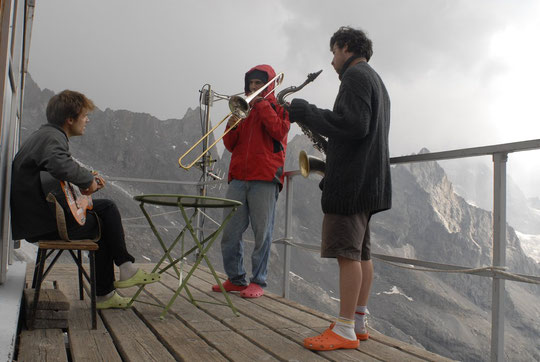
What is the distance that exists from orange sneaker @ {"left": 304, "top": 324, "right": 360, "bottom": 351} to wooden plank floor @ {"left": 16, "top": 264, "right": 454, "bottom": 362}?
2 centimetres

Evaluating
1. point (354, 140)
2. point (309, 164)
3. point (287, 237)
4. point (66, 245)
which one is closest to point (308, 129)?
point (309, 164)

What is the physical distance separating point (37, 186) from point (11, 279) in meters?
0.66

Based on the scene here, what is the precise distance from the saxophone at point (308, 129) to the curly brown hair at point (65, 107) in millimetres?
862

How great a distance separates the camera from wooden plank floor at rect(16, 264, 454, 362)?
1.51m

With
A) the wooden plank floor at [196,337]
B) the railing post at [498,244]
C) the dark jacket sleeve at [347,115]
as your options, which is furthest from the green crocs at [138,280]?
the railing post at [498,244]

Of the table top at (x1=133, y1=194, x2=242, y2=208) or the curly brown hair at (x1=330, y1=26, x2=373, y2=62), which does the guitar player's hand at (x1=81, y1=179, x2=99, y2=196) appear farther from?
the curly brown hair at (x1=330, y1=26, x2=373, y2=62)

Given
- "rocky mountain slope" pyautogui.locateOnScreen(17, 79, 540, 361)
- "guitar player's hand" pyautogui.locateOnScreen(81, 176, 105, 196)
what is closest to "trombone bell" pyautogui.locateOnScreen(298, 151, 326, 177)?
"guitar player's hand" pyautogui.locateOnScreen(81, 176, 105, 196)

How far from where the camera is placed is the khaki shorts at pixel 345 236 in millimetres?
1696

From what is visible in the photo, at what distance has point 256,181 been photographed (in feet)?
9.00

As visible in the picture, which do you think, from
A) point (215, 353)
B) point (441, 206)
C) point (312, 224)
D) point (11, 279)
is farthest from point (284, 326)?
point (441, 206)

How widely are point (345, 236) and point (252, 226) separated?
3.68ft

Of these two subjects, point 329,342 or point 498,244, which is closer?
point 498,244

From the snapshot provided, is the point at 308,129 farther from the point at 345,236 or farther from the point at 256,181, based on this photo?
the point at 256,181

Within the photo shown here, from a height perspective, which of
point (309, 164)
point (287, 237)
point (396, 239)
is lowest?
point (396, 239)
